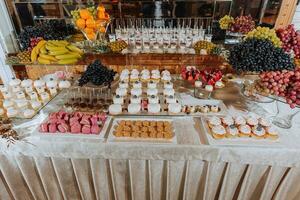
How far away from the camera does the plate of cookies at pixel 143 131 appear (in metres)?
0.95

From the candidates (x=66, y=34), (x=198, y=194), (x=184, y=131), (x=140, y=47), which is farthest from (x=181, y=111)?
(x=66, y=34)

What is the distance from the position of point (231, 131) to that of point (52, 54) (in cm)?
124

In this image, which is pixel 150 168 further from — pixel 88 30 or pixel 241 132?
pixel 88 30

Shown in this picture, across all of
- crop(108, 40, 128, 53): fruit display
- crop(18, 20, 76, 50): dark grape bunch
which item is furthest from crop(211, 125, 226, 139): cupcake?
crop(18, 20, 76, 50): dark grape bunch

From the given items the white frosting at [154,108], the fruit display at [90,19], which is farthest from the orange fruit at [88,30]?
the white frosting at [154,108]

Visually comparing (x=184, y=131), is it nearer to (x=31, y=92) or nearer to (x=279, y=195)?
(x=279, y=195)

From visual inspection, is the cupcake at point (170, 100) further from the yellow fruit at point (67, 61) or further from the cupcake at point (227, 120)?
the yellow fruit at point (67, 61)

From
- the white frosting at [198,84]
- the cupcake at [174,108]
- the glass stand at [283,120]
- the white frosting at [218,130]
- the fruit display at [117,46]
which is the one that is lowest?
the glass stand at [283,120]

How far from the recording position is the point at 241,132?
959mm

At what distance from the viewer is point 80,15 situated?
148cm

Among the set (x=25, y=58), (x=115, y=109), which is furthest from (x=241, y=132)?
(x=25, y=58)

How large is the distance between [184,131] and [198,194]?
0.38 meters

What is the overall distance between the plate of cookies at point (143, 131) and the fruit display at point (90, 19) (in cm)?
83

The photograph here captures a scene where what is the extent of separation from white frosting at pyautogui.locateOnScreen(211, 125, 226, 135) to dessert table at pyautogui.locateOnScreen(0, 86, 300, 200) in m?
0.06
